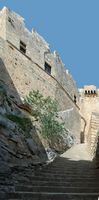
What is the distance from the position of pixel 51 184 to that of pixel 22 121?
19.8 feet

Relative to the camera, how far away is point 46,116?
16172mm

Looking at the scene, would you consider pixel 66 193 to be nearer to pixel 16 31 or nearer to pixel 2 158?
pixel 2 158

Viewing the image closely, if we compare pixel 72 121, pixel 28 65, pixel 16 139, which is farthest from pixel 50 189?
pixel 72 121

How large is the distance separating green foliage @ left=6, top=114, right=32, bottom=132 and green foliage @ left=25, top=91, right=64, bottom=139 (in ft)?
6.36

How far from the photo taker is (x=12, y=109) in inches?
556

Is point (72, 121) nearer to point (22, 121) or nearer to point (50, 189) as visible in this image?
point (22, 121)

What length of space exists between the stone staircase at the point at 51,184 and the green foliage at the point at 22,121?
12.4ft

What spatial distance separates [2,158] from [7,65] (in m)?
11.7

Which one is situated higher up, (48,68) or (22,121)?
(48,68)

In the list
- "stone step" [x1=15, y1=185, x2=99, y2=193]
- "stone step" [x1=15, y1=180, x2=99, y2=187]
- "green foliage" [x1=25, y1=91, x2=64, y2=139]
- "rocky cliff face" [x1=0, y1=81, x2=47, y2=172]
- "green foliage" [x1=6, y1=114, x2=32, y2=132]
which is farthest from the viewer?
"green foliage" [x1=25, y1=91, x2=64, y2=139]

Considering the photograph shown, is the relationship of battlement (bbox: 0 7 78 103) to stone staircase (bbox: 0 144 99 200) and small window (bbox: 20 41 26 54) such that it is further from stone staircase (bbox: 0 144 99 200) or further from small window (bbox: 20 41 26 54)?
stone staircase (bbox: 0 144 99 200)

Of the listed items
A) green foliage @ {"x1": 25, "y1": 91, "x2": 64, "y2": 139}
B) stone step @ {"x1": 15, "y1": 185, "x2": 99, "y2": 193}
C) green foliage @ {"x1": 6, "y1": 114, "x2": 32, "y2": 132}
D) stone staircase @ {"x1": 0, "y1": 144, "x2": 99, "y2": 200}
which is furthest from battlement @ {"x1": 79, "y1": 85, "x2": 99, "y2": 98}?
Result: stone step @ {"x1": 15, "y1": 185, "x2": 99, "y2": 193}

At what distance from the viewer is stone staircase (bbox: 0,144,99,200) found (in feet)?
21.3

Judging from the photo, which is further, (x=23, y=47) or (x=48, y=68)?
(x=48, y=68)
